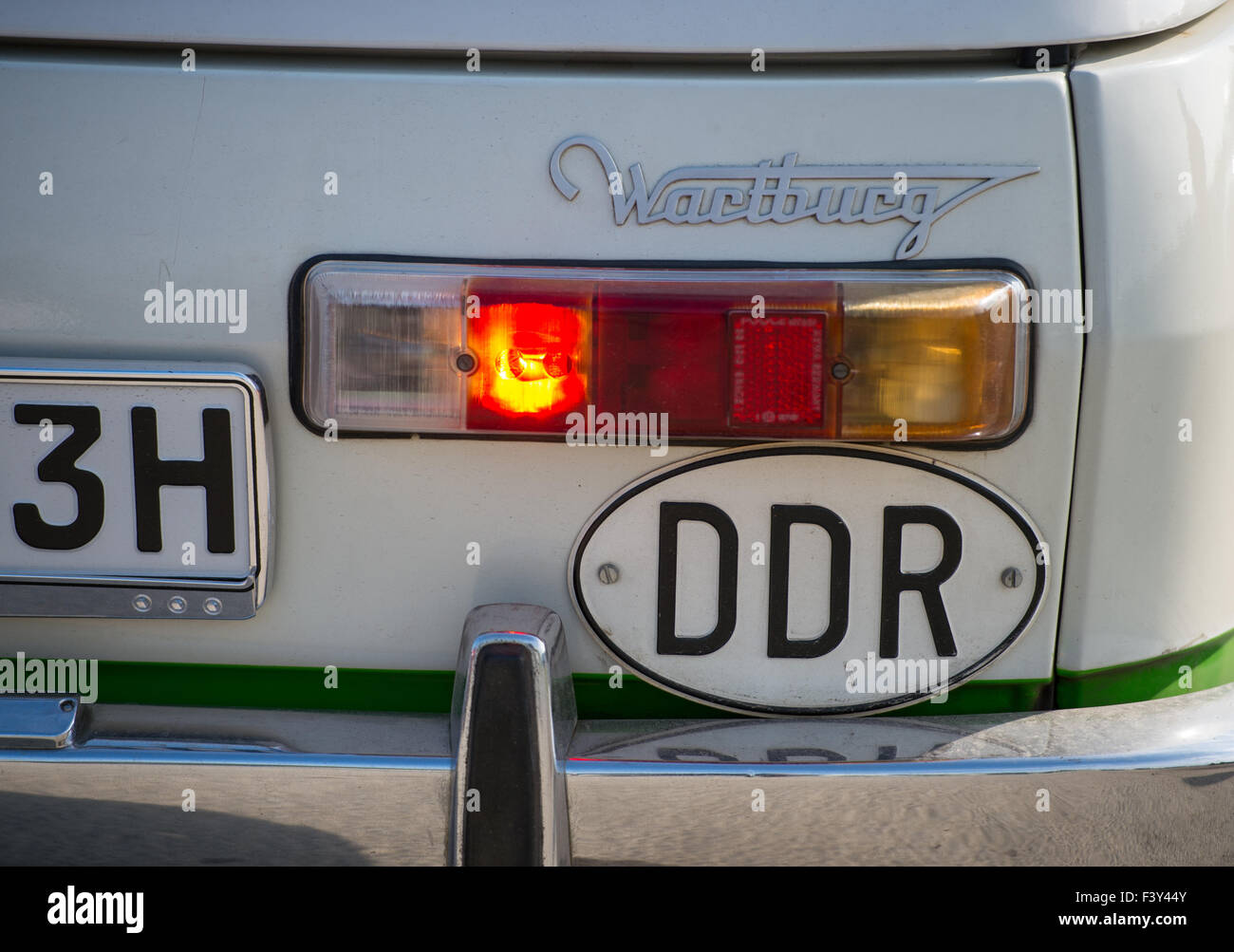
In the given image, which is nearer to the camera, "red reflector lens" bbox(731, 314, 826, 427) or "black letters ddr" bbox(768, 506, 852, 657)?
"red reflector lens" bbox(731, 314, 826, 427)

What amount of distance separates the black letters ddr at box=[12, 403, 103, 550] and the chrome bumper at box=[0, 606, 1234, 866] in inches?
8.1

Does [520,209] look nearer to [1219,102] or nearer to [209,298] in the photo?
[209,298]

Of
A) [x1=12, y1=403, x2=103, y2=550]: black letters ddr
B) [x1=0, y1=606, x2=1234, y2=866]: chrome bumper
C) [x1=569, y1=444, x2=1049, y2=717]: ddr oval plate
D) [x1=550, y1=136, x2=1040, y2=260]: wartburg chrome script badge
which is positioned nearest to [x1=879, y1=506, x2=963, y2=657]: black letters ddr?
[x1=569, y1=444, x2=1049, y2=717]: ddr oval plate

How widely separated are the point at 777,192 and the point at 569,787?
73 centimetres

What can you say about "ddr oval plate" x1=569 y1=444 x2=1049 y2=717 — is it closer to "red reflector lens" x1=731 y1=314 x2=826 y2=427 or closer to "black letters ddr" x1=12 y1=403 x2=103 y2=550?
"red reflector lens" x1=731 y1=314 x2=826 y2=427

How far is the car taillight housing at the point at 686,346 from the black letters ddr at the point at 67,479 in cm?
31

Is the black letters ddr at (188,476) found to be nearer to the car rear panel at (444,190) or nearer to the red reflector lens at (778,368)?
the car rear panel at (444,190)

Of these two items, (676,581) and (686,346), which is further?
(676,581)

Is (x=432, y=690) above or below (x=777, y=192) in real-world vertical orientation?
below

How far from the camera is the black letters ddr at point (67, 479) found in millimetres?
1282

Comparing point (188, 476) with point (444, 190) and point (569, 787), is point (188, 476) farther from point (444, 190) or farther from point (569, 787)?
point (569, 787)

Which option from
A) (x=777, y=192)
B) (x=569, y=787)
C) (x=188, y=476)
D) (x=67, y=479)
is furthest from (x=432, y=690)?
(x=777, y=192)

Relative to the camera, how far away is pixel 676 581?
4.38 feet

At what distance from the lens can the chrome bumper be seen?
4.08 ft
